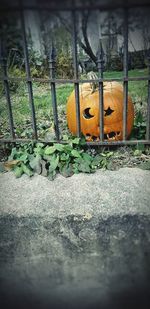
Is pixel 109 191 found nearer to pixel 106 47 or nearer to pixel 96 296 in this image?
pixel 96 296

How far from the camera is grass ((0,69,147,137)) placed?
2613 mm

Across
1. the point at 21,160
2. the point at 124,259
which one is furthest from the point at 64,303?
the point at 21,160

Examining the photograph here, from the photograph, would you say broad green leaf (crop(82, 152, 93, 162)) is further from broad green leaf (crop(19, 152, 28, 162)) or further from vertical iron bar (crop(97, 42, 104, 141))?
broad green leaf (crop(19, 152, 28, 162))

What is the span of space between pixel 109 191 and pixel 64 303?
0.70m

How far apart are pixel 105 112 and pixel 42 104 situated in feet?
3.46

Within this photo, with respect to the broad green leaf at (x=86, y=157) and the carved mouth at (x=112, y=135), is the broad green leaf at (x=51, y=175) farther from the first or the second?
the carved mouth at (x=112, y=135)

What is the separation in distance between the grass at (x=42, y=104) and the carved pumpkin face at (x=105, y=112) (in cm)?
38

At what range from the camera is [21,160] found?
→ 6.63 feet

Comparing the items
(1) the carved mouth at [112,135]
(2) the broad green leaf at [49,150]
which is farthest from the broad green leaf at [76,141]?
(1) the carved mouth at [112,135]

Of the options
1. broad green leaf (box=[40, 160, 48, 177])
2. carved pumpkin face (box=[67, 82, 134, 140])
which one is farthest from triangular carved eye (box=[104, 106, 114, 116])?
broad green leaf (box=[40, 160, 48, 177])

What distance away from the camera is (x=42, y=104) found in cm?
304

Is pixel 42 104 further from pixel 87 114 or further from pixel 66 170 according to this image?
pixel 66 170

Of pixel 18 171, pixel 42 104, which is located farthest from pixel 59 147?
pixel 42 104

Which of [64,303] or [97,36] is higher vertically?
[97,36]
